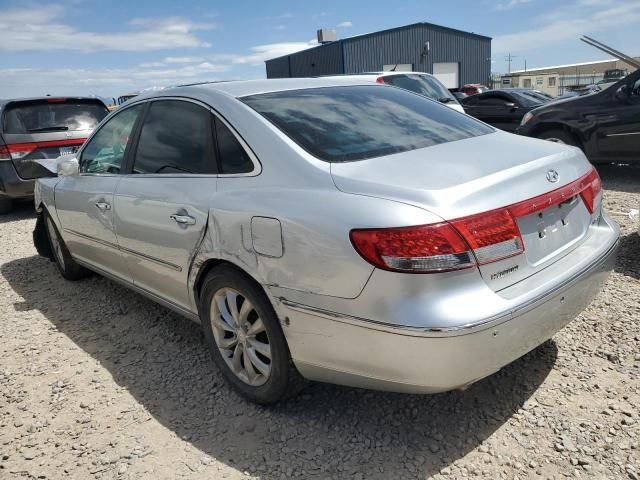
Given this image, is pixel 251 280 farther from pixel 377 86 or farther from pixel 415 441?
pixel 377 86

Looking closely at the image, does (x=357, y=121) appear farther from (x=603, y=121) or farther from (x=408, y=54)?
(x=408, y=54)

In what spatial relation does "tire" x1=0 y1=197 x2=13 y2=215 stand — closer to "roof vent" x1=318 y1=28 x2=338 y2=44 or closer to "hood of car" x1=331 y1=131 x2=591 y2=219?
"hood of car" x1=331 y1=131 x2=591 y2=219

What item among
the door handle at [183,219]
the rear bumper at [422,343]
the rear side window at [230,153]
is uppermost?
the rear side window at [230,153]

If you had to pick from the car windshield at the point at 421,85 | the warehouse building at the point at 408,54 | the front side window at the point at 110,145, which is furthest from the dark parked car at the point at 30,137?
the warehouse building at the point at 408,54

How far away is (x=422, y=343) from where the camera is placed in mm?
1873

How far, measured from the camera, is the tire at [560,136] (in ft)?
24.1

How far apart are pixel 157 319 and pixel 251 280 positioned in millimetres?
1726

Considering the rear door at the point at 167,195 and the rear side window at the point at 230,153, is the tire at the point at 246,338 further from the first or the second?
the rear side window at the point at 230,153

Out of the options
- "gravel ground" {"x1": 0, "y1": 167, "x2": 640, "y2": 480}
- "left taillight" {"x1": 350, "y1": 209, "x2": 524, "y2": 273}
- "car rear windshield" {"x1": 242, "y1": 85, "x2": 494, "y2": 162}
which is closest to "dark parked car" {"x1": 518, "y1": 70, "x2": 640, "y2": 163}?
"gravel ground" {"x1": 0, "y1": 167, "x2": 640, "y2": 480}

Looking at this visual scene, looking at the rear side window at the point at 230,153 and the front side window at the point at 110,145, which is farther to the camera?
→ the front side window at the point at 110,145

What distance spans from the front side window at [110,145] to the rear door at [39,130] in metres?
3.67

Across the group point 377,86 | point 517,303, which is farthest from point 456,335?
point 377,86

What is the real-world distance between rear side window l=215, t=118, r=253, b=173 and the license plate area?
4.10 ft

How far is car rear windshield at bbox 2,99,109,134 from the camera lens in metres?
7.42
